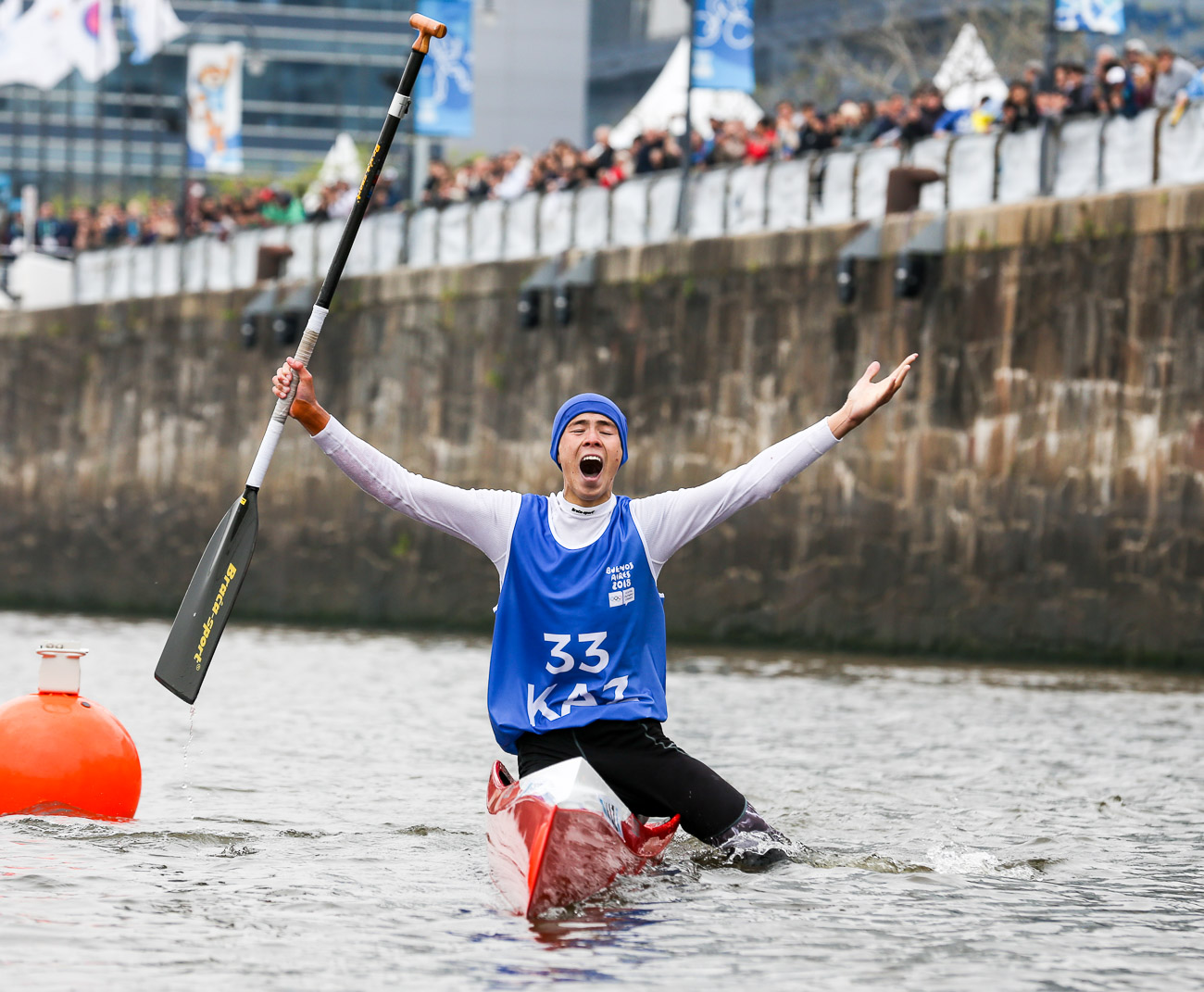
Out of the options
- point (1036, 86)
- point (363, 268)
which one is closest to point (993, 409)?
point (1036, 86)

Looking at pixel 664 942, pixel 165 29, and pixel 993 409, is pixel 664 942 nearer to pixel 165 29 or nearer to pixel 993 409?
pixel 993 409

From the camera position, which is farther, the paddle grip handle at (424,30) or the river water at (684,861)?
the paddle grip handle at (424,30)

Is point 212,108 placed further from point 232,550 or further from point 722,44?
point 232,550

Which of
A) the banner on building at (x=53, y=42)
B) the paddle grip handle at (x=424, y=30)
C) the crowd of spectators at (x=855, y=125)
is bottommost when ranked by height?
the paddle grip handle at (x=424, y=30)

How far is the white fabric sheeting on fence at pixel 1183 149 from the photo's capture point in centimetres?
1809

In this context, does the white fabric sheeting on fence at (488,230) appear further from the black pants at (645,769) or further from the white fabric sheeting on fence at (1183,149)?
the black pants at (645,769)

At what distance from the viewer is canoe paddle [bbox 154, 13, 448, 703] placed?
9062mm

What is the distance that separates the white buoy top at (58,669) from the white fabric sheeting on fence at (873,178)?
13221 mm

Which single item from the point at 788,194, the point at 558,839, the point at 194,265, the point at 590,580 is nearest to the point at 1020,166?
the point at 788,194

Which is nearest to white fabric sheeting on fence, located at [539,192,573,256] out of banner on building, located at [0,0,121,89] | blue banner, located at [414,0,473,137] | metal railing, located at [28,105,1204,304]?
metal railing, located at [28,105,1204,304]

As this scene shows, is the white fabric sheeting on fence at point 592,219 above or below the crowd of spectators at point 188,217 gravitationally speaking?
below

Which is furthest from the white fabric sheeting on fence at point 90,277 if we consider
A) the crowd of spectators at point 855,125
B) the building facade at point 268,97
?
the building facade at point 268,97

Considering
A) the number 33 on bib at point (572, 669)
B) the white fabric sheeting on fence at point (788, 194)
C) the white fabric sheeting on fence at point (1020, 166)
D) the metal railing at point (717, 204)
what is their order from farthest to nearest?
1. the white fabric sheeting on fence at point (788, 194)
2. the white fabric sheeting on fence at point (1020, 166)
3. the metal railing at point (717, 204)
4. the number 33 on bib at point (572, 669)

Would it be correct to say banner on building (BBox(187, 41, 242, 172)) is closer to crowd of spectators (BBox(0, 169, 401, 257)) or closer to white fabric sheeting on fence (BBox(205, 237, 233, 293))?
crowd of spectators (BBox(0, 169, 401, 257))
